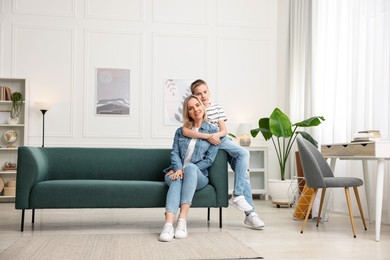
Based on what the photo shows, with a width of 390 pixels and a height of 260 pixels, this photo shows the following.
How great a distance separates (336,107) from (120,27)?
10.2 ft

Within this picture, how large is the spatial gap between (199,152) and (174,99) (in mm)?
3017

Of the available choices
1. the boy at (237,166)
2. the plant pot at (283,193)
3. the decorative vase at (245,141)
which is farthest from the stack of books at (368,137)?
the decorative vase at (245,141)

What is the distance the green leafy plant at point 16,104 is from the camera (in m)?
6.04

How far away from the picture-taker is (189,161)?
367 cm

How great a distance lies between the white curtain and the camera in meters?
4.34

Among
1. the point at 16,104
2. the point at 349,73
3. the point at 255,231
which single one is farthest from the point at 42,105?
the point at 349,73

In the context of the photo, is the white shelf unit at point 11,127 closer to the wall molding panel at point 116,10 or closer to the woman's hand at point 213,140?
the wall molding panel at point 116,10

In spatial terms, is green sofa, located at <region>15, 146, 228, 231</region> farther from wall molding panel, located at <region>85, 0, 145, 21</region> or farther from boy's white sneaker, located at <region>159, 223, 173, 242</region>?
wall molding panel, located at <region>85, 0, 145, 21</region>

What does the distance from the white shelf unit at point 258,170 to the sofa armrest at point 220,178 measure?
2.87 m

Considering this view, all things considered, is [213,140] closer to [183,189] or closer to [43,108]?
[183,189]

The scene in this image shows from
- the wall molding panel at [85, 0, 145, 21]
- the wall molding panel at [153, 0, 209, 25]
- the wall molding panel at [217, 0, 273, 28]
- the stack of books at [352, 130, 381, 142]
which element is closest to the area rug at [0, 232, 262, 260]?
the stack of books at [352, 130, 381, 142]

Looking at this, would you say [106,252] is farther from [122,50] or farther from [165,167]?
[122,50]

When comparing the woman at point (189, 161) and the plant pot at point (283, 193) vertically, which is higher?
the woman at point (189, 161)

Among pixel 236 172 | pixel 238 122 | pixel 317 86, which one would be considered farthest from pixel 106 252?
pixel 238 122
